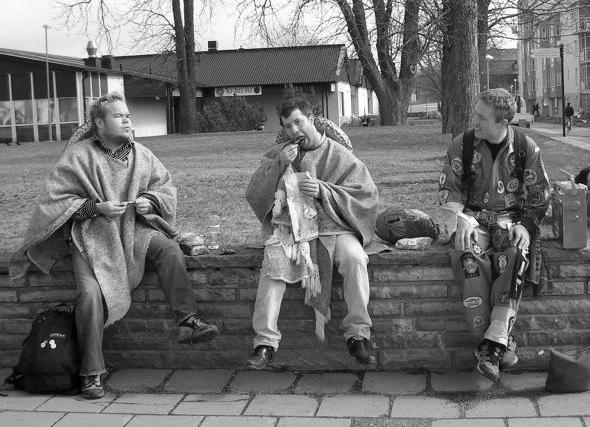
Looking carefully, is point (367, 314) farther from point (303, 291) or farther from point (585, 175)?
point (585, 175)

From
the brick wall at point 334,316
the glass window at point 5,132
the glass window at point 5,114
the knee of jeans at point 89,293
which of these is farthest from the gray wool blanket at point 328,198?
the glass window at point 5,114

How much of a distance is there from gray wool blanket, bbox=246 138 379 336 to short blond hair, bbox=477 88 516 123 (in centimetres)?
77

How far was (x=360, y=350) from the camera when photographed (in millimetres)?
4223

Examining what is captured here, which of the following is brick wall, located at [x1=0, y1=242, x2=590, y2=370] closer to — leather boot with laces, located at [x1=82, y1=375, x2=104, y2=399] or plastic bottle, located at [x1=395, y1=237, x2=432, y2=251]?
plastic bottle, located at [x1=395, y1=237, x2=432, y2=251]

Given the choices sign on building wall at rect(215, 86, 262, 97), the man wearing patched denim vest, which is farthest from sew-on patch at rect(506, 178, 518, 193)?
sign on building wall at rect(215, 86, 262, 97)

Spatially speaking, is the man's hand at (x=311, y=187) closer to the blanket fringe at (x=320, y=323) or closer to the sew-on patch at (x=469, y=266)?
the blanket fringe at (x=320, y=323)

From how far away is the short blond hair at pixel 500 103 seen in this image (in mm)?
4332

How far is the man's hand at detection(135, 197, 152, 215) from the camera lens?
181 inches

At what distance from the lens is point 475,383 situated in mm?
4258

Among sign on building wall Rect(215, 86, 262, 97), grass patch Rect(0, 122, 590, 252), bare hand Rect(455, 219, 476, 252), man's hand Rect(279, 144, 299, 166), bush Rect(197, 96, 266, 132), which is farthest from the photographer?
sign on building wall Rect(215, 86, 262, 97)

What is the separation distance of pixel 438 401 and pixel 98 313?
1.81 metres

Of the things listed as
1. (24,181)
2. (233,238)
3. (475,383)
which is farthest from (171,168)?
(475,383)

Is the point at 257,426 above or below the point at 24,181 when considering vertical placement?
below

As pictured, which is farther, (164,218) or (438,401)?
(164,218)
